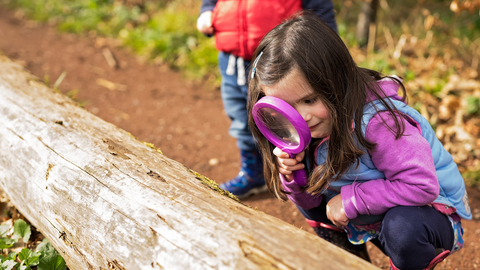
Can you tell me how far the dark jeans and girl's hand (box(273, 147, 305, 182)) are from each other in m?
0.43

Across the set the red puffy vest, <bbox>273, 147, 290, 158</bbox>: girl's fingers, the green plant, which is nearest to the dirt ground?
<bbox>273, 147, 290, 158</bbox>: girl's fingers

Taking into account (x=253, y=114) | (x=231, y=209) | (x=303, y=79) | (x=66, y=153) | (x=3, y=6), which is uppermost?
(x=303, y=79)

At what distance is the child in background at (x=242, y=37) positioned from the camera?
2271mm

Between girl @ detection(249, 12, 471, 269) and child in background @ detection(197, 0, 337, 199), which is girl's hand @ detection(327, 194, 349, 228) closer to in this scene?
girl @ detection(249, 12, 471, 269)

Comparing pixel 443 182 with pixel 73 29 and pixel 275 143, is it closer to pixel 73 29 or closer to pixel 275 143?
pixel 275 143

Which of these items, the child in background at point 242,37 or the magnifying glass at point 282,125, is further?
the child in background at point 242,37

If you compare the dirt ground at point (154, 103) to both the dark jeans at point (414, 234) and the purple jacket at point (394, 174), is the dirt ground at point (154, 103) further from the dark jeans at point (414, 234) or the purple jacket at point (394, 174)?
→ the purple jacket at point (394, 174)

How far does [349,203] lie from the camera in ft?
5.23

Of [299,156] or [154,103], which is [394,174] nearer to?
[299,156]

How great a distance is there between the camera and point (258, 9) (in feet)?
7.41

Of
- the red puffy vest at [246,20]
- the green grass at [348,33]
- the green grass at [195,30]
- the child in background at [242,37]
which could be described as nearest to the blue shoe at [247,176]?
the child in background at [242,37]

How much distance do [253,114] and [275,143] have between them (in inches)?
7.6

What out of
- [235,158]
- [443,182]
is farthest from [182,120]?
[443,182]

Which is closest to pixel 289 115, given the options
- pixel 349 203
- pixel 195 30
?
pixel 349 203
